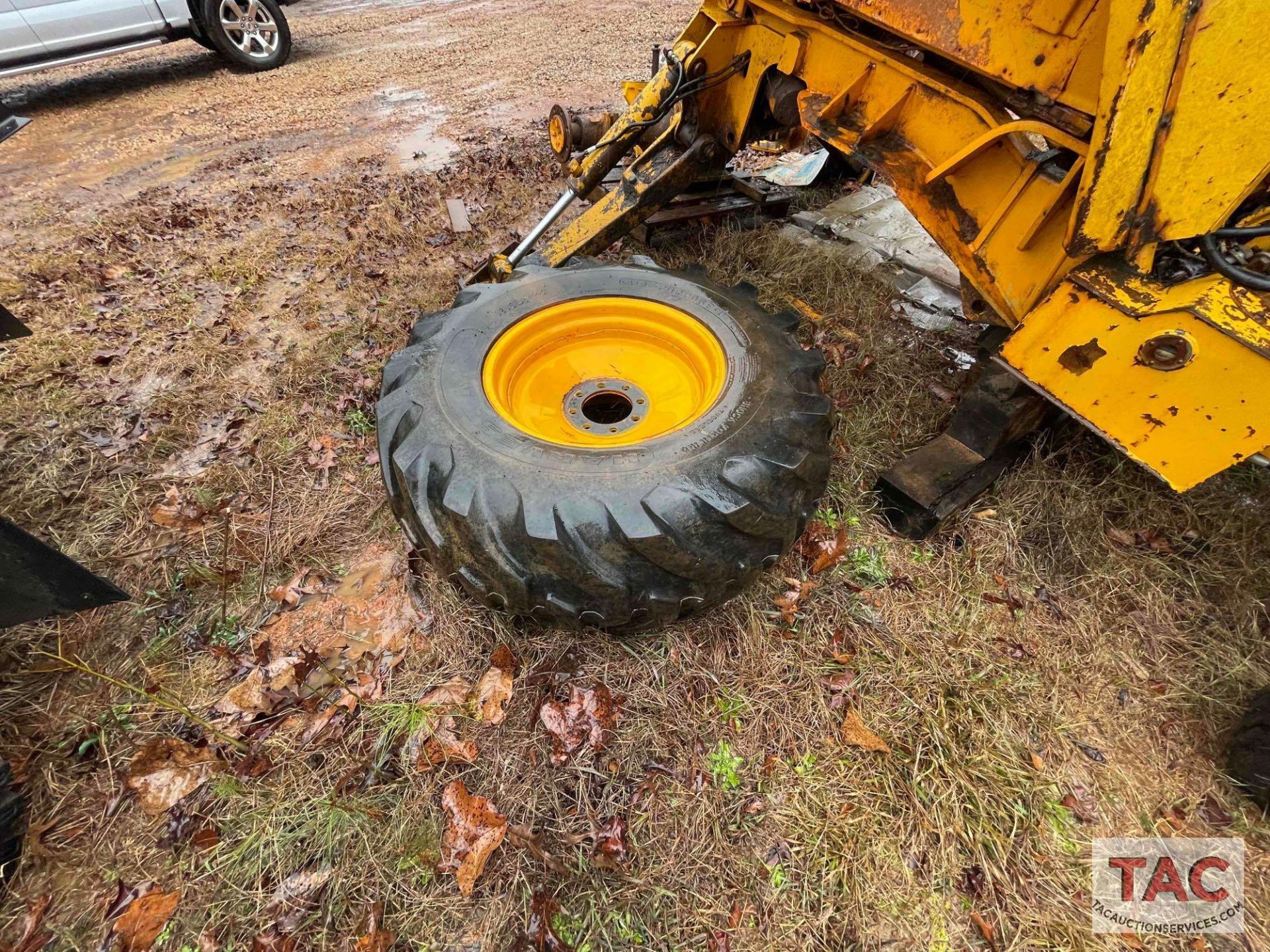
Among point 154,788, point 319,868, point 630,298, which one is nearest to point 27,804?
point 154,788

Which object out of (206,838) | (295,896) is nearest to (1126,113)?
(295,896)

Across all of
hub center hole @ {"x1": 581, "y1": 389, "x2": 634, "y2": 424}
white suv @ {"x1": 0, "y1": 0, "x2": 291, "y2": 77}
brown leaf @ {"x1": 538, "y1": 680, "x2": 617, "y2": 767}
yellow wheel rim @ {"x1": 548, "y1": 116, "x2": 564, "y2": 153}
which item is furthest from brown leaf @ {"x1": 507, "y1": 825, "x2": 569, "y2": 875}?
white suv @ {"x1": 0, "y1": 0, "x2": 291, "y2": 77}

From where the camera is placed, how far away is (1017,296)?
1.76 metres

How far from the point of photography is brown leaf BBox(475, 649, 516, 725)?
1.92 m

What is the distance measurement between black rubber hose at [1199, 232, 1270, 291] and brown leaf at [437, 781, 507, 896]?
237 centimetres

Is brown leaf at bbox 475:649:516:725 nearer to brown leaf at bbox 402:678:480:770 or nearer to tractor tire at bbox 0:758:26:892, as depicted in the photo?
brown leaf at bbox 402:678:480:770

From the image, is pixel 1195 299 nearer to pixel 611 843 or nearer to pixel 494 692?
pixel 611 843

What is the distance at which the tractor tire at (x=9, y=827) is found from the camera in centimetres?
155

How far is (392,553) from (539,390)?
0.91m

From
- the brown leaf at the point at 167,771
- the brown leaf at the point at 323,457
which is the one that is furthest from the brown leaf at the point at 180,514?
the brown leaf at the point at 167,771

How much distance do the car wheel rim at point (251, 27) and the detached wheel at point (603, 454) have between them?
693cm

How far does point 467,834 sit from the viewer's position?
169 cm

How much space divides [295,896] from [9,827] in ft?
2.64

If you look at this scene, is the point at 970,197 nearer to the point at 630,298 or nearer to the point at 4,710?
the point at 630,298
